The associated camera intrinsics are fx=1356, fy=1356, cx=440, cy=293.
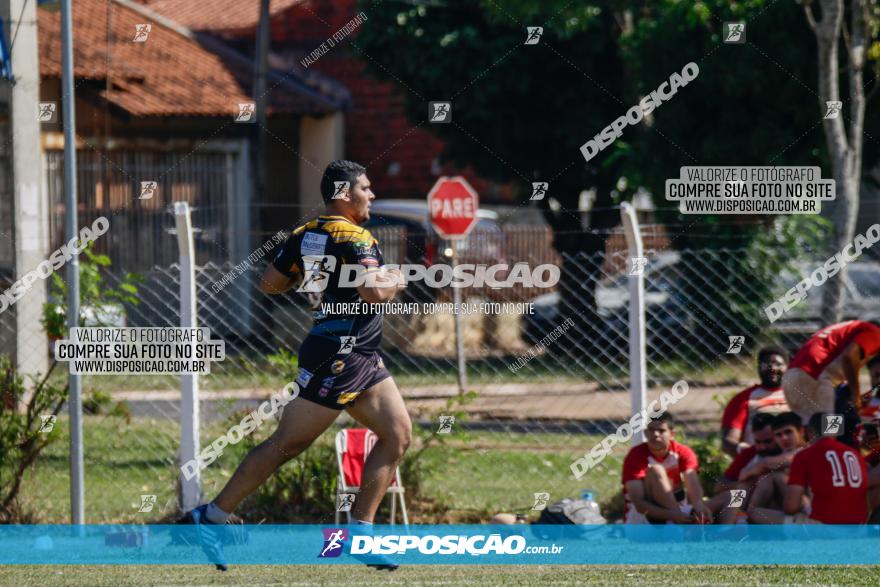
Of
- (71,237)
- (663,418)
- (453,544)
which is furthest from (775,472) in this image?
(71,237)

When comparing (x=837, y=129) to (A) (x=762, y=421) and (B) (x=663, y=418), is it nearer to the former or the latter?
(A) (x=762, y=421)

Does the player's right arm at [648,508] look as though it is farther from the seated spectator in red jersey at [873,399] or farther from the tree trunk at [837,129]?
the tree trunk at [837,129]

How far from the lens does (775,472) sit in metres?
8.36

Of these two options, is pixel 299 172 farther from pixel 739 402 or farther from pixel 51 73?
pixel 739 402

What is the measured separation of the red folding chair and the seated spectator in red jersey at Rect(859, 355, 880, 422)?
2923mm

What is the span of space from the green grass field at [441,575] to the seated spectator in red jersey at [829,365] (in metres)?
1.91

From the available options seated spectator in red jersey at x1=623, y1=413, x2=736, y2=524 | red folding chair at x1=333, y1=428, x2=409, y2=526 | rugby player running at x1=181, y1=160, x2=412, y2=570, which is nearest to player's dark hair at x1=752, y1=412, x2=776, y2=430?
seated spectator in red jersey at x1=623, y1=413, x2=736, y2=524

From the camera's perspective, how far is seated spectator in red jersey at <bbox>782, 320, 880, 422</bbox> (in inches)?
333

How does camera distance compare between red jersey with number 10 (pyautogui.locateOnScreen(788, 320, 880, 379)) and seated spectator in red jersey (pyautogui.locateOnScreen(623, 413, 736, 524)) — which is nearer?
seated spectator in red jersey (pyautogui.locateOnScreen(623, 413, 736, 524))

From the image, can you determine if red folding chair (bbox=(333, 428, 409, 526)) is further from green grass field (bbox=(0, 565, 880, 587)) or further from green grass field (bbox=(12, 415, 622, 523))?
green grass field (bbox=(0, 565, 880, 587))

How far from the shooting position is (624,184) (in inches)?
742

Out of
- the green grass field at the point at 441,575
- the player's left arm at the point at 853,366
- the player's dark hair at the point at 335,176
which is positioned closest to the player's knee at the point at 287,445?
the green grass field at the point at 441,575

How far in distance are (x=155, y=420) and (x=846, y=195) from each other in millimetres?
5781

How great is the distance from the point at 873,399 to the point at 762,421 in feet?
2.27
